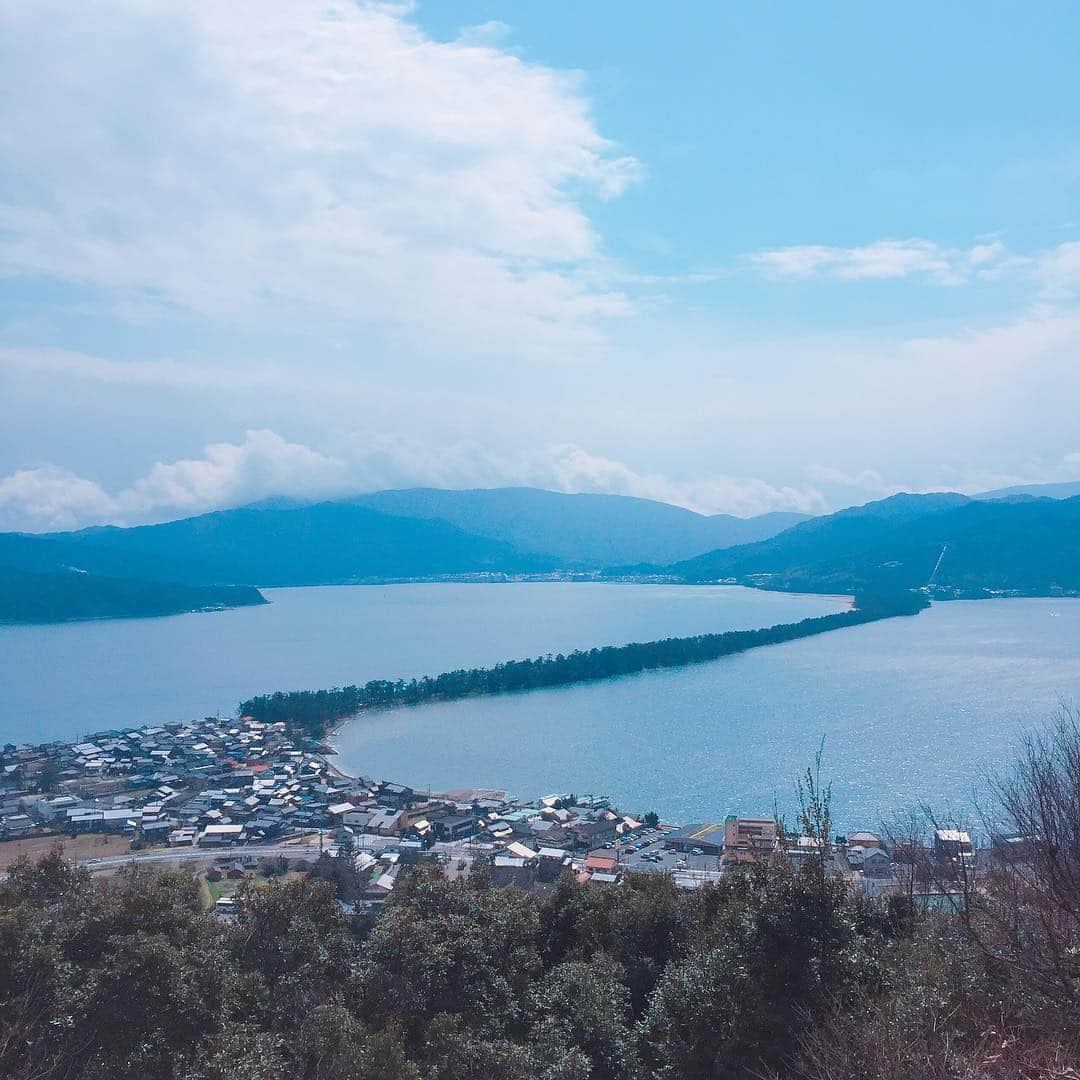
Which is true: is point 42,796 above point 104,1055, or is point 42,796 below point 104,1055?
below

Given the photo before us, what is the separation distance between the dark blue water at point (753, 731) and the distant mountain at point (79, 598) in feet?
96.2

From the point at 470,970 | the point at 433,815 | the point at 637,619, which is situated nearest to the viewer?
the point at 470,970

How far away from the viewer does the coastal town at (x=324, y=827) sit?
29.3 ft

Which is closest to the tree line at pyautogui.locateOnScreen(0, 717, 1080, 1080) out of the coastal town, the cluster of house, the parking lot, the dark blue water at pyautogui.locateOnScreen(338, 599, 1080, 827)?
the coastal town

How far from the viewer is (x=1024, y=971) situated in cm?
232

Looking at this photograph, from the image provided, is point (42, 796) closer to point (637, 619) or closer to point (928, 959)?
point (928, 959)

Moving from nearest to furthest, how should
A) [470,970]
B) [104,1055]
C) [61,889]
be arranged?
1. [104,1055]
2. [470,970]
3. [61,889]

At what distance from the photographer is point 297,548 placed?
78.6m

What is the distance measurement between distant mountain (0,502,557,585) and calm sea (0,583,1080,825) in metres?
25.4

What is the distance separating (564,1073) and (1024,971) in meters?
1.50

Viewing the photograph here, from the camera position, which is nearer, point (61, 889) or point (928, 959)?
point (928, 959)

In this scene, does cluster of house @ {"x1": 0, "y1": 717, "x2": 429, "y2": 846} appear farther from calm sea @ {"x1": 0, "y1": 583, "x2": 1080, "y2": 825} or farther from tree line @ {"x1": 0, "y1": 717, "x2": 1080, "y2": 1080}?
tree line @ {"x1": 0, "y1": 717, "x2": 1080, "y2": 1080}

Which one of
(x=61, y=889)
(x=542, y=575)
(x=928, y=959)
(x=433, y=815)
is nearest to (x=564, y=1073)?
(x=928, y=959)

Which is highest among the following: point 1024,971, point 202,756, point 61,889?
point 1024,971
